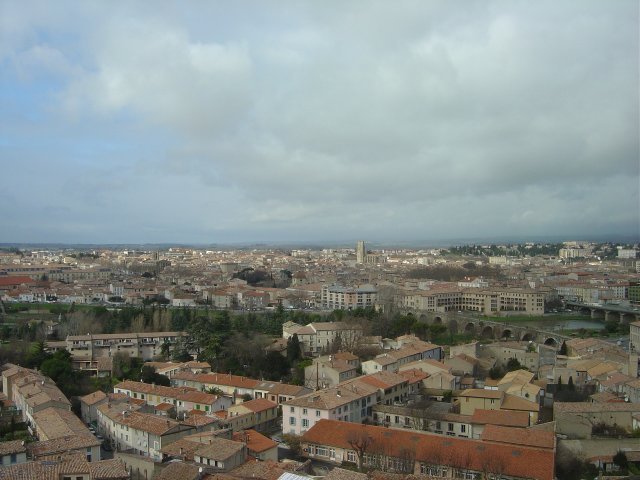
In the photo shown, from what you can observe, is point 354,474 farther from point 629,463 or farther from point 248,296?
point 248,296

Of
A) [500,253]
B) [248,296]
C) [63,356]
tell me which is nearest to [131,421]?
[63,356]

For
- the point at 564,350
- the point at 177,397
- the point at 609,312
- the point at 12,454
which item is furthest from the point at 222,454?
the point at 609,312

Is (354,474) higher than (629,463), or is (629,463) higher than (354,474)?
(354,474)

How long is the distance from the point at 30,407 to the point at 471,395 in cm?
1134

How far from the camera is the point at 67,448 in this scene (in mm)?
11875

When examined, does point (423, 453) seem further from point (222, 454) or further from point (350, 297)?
point (350, 297)

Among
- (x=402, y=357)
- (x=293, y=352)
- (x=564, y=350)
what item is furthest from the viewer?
(x=564, y=350)

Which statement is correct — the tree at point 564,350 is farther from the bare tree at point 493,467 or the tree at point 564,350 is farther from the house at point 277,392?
the bare tree at point 493,467

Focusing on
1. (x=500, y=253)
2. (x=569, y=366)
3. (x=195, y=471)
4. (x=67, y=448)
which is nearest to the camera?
(x=195, y=471)

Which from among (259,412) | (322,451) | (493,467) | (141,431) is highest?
(493,467)

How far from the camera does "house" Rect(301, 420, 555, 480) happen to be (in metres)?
11.5

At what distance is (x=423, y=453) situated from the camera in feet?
39.9

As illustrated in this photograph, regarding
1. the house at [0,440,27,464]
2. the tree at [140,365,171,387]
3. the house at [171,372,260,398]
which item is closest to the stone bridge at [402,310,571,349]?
the house at [171,372,260,398]

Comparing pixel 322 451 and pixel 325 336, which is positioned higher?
pixel 325 336
